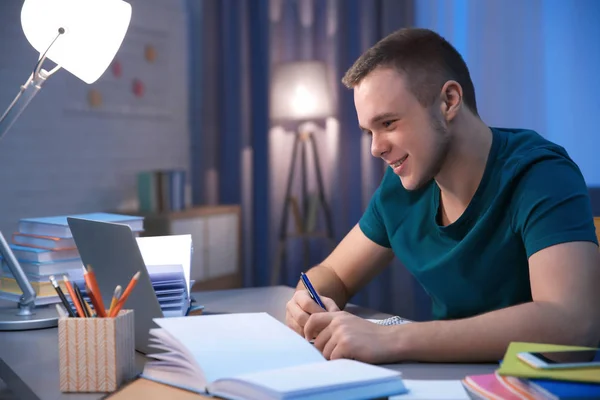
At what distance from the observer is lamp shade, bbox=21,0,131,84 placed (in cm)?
140

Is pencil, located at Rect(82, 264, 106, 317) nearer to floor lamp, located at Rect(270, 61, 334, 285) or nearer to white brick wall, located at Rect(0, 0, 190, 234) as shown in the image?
white brick wall, located at Rect(0, 0, 190, 234)

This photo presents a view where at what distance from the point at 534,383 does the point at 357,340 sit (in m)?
0.31

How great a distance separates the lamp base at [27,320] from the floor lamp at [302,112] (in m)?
2.39

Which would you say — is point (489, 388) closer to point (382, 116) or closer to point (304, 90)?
point (382, 116)

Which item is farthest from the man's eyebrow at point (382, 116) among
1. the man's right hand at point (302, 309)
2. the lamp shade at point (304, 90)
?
the lamp shade at point (304, 90)

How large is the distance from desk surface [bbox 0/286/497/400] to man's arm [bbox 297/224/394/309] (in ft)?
0.23

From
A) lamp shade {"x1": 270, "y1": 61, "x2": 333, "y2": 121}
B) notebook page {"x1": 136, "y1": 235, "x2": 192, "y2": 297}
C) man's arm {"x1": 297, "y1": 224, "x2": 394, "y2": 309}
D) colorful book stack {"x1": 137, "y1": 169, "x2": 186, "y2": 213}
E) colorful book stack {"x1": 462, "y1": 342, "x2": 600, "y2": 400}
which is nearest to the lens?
colorful book stack {"x1": 462, "y1": 342, "x2": 600, "y2": 400}

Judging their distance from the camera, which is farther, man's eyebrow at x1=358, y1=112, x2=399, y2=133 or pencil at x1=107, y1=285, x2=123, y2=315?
man's eyebrow at x1=358, y1=112, x2=399, y2=133

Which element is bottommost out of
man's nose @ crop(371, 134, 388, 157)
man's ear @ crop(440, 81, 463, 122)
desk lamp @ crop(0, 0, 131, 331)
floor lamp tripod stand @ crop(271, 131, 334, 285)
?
floor lamp tripod stand @ crop(271, 131, 334, 285)

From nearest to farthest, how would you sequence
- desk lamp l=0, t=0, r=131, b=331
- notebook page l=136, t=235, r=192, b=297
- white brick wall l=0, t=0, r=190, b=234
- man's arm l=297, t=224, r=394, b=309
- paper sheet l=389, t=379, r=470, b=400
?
paper sheet l=389, t=379, r=470, b=400, notebook page l=136, t=235, r=192, b=297, desk lamp l=0, t=0, r=131, b=331, man's arm l=297, t=224, r=394, b=309, white brick wall l=0, t=0, r=190, b=234

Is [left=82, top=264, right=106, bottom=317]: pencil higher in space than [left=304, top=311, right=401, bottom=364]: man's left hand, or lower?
higher

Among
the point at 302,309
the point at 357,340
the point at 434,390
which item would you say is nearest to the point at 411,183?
the point at 302,309

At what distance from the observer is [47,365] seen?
40.3 inches

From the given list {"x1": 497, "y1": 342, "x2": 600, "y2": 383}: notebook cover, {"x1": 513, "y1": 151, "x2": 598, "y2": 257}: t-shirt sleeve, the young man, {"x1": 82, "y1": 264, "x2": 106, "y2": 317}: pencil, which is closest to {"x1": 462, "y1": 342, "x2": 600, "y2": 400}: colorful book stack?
{"x1": 497, "y1": 342, "x2": 600, "y2": 383}: notebook cover
